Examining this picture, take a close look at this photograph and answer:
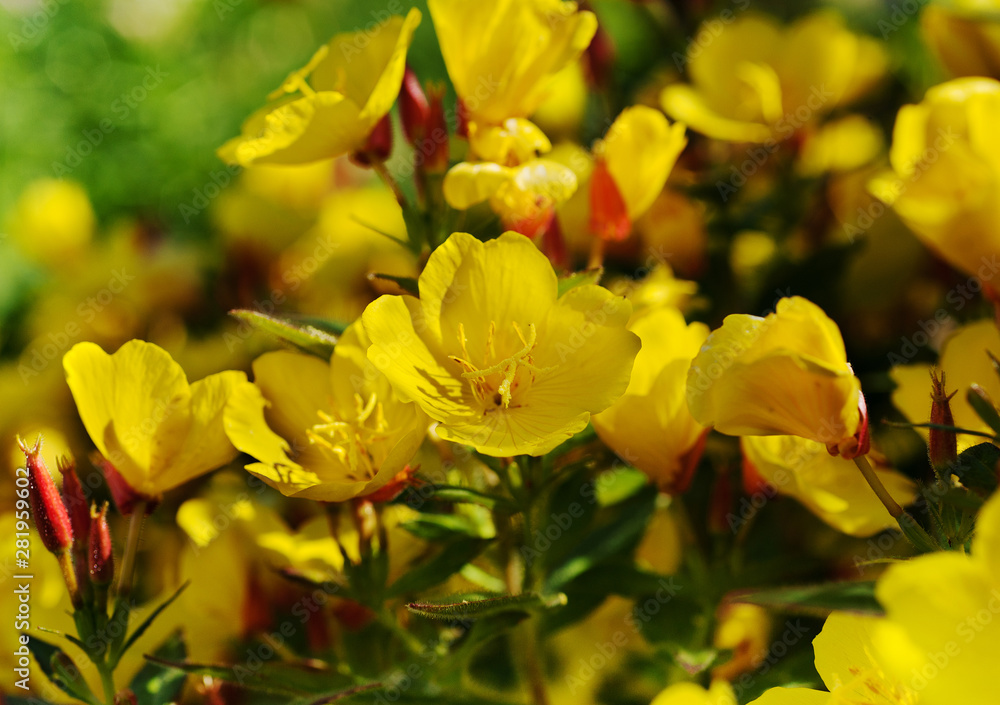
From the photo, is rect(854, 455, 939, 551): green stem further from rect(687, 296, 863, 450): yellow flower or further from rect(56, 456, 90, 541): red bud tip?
rect(56, 456, 90, 541): red bud tip

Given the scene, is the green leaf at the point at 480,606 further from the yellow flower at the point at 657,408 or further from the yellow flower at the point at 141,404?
the yellow flower at the point at 141,404

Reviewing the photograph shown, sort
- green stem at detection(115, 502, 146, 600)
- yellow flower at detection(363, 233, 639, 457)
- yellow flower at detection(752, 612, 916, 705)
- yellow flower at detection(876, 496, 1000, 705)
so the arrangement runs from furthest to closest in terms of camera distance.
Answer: green stem at detection(115, 502, 146, 600), yellow flower at detection(363, 233, 639, 457), yellow flower at detection(752, 612, 916, 705), yellow flower at detection(876, 496, 1000, 705)

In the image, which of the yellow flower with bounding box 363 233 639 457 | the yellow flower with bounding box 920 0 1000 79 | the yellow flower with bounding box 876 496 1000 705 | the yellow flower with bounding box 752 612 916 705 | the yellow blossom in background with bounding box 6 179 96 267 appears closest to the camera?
the yellow flower with bounding box 876 496 1000 705

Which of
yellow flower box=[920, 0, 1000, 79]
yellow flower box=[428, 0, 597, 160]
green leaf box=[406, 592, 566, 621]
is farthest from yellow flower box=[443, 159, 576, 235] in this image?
yellow flower box=[920, 0, 1000, 79]

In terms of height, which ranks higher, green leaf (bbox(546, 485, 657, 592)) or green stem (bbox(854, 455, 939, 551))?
green stem (bbox(854, 455, 939, 551))

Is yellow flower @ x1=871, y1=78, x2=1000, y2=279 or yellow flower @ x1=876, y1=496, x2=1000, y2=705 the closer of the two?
yellow flower @ x1=876, y1=496, x2=1000, y2=705

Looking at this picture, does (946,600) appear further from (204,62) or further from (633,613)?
(204,62)

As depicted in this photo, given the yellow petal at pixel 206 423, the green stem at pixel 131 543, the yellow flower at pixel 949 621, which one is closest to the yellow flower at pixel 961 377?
the yellow flower at pixel 949 621
